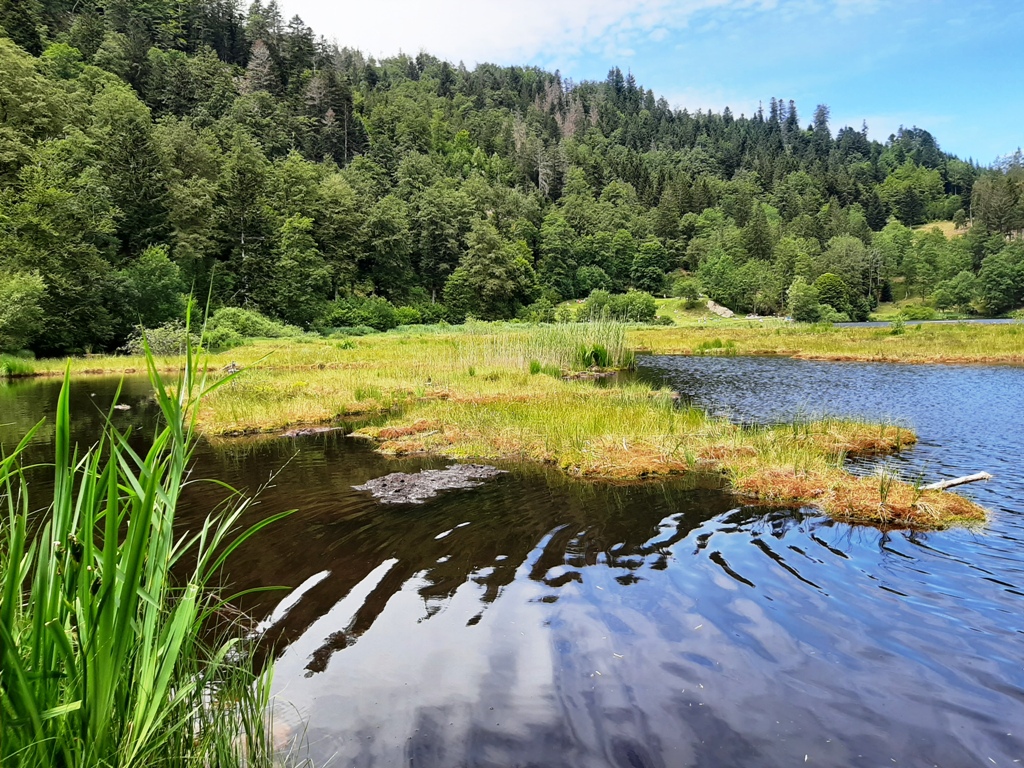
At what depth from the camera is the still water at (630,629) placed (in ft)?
12.4

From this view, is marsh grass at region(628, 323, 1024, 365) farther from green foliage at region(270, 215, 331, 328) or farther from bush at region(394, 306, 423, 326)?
green foliage at region(270, 215, 331, 328)

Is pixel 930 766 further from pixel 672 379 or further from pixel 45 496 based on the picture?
pixel 672 379

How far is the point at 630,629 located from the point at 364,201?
82372 mm

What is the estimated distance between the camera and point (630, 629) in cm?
513

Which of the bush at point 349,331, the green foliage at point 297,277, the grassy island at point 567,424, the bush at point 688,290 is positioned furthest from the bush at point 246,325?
the bush at point 688,290

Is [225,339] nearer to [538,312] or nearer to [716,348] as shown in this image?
[716,348]

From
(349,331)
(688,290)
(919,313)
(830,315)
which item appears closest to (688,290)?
(688,290)

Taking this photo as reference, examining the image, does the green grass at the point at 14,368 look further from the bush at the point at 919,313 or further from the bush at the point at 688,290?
the bush at the point at 919,313

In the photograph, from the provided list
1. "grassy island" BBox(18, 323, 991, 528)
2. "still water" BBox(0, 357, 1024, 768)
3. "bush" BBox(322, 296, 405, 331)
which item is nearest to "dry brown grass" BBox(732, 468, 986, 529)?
"grassy island" BBox(18, 323, 991, 528)

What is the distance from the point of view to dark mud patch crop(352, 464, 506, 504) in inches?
356

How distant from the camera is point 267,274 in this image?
2463 inches

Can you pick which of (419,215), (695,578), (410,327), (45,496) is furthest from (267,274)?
(695,578)

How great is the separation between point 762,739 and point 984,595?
3.65 meters

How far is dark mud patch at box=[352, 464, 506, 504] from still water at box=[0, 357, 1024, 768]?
0.34m
